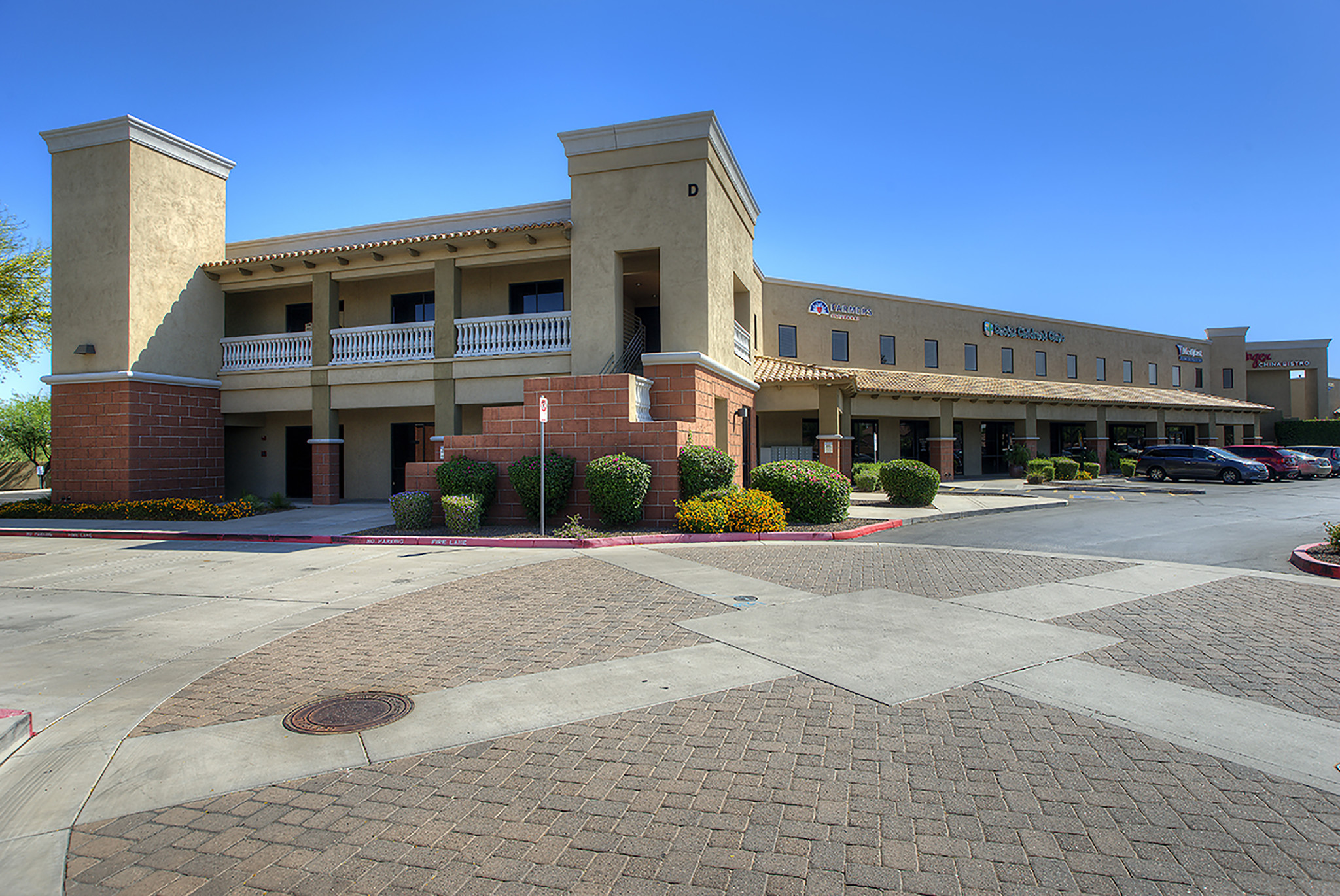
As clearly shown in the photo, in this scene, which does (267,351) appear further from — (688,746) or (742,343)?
(688,746)

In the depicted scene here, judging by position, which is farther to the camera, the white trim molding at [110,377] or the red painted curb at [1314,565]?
the white trim molding at [110,377]

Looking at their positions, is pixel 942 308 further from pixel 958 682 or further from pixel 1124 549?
pixel 958 682

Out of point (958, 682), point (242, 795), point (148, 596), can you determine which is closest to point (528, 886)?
point (242, 795)

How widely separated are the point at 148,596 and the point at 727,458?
10.4m

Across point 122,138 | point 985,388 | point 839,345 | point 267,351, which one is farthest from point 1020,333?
point 122,138

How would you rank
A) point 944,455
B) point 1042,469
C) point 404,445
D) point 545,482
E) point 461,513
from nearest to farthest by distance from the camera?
1. point 461,513
2. point 545,482
3. point 404,445
4. point 1042,469
5. point 944,455

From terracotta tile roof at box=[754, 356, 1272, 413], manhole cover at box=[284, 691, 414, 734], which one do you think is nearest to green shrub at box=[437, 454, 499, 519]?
manhole cover at box=[284, 691, 414, 734]

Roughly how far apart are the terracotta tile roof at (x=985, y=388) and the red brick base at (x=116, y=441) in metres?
18.0

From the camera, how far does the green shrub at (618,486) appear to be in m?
13.9

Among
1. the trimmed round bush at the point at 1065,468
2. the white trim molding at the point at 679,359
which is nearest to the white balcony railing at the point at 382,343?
the white trim molding at the point at 679,359

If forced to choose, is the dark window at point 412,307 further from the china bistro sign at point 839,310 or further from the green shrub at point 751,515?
the china bistro sign at point 839,310

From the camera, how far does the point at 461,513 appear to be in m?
14.0

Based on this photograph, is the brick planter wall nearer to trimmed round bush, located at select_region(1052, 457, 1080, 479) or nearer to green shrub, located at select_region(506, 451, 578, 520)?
green shrub, located at select_region(506, 451, 578, 520)

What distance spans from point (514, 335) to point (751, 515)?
8729 mm
